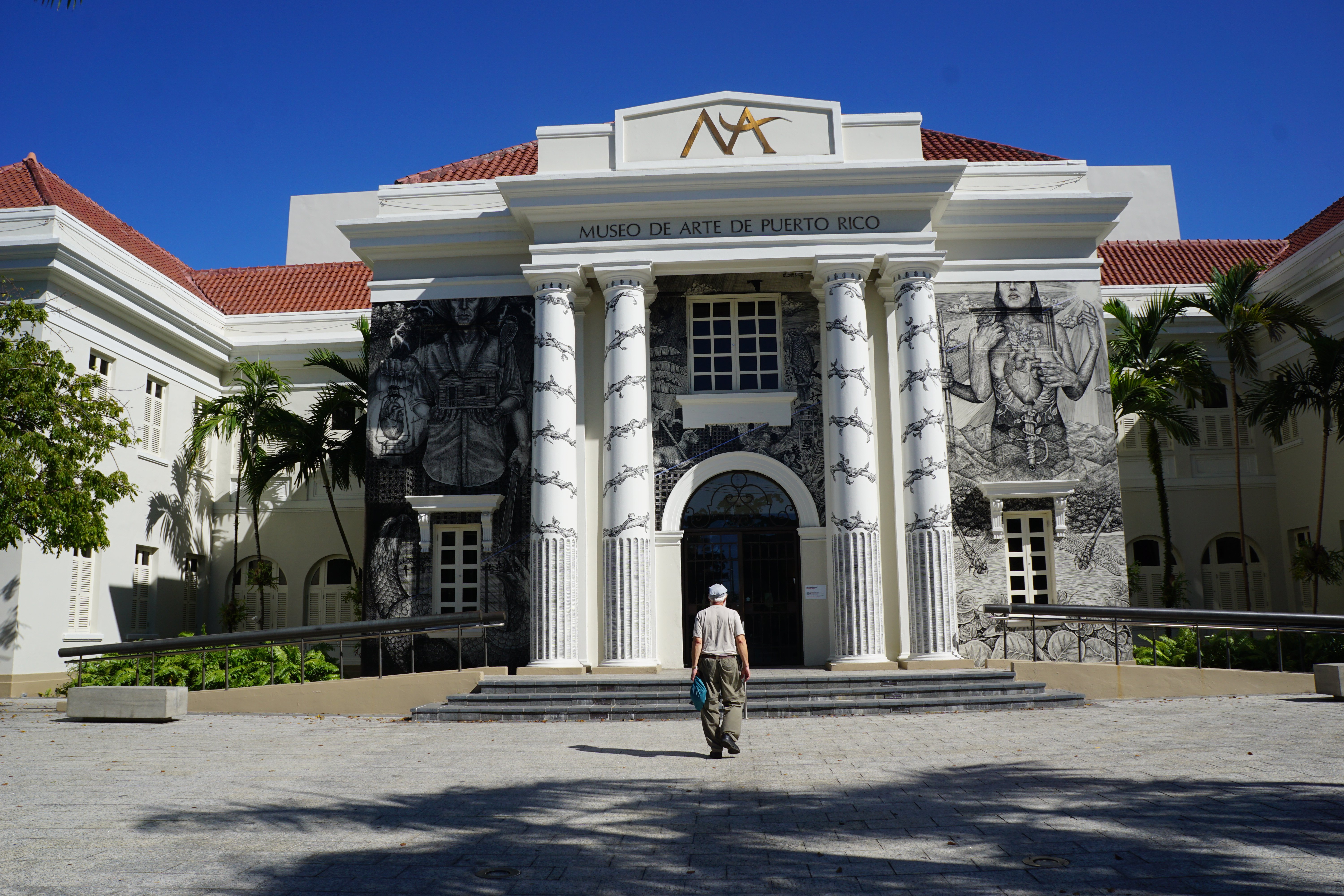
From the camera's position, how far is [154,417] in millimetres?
21922

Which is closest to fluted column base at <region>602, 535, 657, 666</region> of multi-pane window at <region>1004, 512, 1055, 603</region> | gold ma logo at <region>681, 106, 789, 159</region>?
multi-pane window at <region>1004, 512, 1055, 603</region>

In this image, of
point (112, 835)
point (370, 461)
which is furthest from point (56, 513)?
point (112, 835)

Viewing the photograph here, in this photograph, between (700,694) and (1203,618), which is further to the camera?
(1203,618)

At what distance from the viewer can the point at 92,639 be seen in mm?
19078

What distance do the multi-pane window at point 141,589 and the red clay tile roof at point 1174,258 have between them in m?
22.0

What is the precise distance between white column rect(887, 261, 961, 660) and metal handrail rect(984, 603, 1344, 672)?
0.93 metres

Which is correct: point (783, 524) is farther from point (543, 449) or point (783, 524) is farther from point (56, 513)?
point (56, 513)

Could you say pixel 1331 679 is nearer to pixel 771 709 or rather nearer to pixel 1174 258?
pixel 771 709

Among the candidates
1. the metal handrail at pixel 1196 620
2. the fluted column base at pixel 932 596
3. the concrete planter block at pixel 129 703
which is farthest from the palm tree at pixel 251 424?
the metal handrail at pixel 1196 620

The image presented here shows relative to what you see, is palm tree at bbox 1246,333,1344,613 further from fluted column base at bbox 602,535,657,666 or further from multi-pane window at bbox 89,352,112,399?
multi-pane window at bbox 89,352,112,399

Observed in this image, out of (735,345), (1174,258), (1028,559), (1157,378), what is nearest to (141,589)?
(735,345)

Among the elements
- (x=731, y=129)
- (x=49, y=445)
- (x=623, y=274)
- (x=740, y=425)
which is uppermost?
(x=731, y=129)

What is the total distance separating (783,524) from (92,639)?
12.6m

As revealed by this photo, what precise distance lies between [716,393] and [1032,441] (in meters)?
5.54
